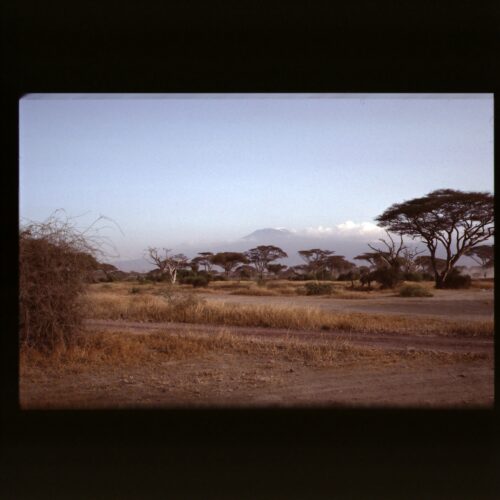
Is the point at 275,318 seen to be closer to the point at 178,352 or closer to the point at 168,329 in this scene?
the point at 168,329

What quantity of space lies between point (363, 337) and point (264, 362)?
2.99 metres

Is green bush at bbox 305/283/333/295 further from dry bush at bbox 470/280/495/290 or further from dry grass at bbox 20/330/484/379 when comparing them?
dry grass at bbox 20/330/484/379


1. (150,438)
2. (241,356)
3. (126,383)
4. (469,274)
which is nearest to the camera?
(150,438)

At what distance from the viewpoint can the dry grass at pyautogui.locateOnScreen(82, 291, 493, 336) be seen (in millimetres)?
10695

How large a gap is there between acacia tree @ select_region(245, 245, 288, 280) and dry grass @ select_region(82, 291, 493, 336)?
19.8 meters

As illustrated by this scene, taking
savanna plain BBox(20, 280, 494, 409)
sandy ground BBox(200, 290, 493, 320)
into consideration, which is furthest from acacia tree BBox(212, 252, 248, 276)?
savanna plain BBox(20, 280, 494, 409)

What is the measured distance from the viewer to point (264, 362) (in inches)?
300

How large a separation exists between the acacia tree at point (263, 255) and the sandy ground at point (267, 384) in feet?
84.2
